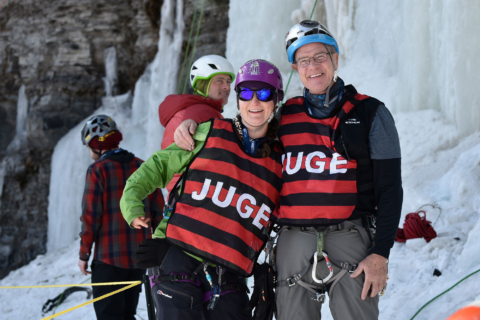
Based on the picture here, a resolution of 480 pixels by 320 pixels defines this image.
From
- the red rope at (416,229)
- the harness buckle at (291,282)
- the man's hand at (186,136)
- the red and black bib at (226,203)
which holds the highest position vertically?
the man's hand at (186,136)

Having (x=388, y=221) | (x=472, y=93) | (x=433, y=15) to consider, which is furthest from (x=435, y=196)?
(x=388, y=221)

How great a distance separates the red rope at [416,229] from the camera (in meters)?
3.93

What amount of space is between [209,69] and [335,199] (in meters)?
1.52

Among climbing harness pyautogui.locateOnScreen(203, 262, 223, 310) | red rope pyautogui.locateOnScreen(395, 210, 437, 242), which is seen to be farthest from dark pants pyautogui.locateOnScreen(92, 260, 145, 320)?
red rope pyautogui.locateOnScreen(395, 210, 437, 242)

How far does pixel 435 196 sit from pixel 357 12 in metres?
4.44

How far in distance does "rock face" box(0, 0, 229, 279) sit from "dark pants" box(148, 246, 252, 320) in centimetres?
1337

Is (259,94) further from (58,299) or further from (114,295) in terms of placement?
(58,299)

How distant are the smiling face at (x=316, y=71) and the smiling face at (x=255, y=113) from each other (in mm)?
215

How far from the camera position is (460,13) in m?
4.84

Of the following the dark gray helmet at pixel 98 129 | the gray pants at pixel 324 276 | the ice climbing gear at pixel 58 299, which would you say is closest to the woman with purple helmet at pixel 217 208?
the gray pants at pixel 324 276

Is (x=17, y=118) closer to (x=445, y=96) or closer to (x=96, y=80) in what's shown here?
(x=96, y=80)

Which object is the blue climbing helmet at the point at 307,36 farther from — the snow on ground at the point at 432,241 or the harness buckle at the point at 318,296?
the snow on ground at the point at 432,241

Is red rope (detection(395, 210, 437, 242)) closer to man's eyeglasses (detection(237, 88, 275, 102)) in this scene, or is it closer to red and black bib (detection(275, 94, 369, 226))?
red and black bib (detection(275, 94, 369, 226))

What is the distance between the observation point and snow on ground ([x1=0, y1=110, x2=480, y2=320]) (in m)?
3.09
